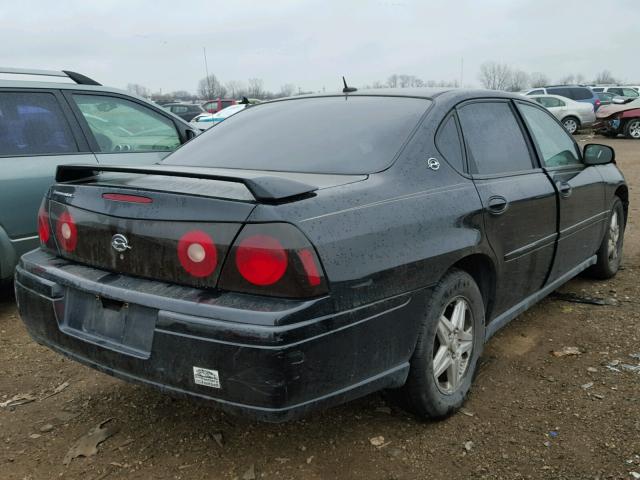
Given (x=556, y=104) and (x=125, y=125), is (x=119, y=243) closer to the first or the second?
(x=125, y=125)

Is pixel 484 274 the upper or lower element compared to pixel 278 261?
lower

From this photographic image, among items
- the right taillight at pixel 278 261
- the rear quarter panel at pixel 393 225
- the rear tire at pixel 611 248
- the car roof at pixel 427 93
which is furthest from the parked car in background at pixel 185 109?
the right taillight at pixel 278 261

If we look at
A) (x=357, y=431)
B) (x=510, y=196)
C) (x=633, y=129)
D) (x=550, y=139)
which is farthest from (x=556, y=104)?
(x=357, y=431)

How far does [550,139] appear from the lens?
384 centimetres

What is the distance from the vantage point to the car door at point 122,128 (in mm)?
4668

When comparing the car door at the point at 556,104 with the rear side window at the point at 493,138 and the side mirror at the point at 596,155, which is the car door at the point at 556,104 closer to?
the side mirror at the point at 596,155

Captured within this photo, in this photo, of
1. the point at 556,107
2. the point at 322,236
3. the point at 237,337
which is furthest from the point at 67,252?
the point at 556,107

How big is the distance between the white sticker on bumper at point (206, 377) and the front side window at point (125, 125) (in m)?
3.21

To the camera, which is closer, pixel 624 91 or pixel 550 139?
pixel 550 139

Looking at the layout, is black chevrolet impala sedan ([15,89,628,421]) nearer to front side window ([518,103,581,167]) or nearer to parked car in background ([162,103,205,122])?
front side window ([518,103,581,167])

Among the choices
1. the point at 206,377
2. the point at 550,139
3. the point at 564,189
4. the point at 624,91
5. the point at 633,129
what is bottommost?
the point at 633,129

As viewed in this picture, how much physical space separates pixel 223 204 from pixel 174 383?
25.8 inches

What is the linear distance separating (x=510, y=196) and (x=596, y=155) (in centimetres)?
151

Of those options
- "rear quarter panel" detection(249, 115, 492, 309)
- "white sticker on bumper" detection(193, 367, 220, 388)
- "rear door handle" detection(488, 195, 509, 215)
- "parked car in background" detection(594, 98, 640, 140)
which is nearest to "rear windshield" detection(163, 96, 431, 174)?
"rear quarter panel" detection(249, 115, 492, 309)
